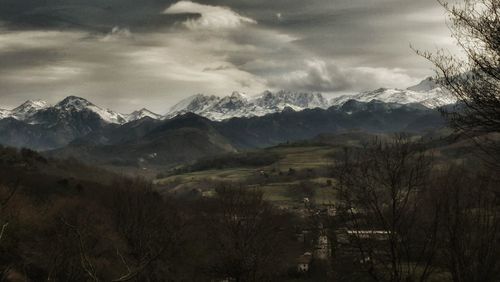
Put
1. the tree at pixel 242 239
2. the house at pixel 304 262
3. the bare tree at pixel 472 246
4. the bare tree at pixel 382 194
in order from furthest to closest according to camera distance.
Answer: the house at pixel 304 262 < the tree at pixel 242 239 < the bare tree at pixel 382 194 < the bare tree at pixel 472 246

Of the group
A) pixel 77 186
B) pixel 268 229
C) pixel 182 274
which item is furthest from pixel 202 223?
pixel 77 186

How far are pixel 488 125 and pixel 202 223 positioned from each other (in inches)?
2993

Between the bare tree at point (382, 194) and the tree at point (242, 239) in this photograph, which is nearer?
the bare tree at point (382, 194)

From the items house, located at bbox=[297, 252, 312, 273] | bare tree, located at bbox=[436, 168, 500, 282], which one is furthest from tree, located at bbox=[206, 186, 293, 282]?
bare tree, located at bbox=[436, 168, 500, 282]

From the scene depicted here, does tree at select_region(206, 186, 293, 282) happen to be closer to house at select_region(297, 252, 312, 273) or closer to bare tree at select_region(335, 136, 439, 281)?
house at select_region(297, 252, 312, 273)

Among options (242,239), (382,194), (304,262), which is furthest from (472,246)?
(304,262)

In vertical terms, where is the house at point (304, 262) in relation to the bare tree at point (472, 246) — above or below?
below

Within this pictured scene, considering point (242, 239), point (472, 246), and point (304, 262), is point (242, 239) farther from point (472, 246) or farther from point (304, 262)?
point (472, 246)

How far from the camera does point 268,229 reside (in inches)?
2650

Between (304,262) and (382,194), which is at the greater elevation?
(382,194)

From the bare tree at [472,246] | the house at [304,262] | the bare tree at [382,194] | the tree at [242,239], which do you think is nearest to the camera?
the bare tree at [472,246]

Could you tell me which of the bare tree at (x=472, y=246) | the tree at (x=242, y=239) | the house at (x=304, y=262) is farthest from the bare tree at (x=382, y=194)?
the house at (x=304, y=262)

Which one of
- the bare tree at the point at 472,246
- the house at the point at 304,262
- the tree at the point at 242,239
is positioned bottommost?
the house at the point at 304,262

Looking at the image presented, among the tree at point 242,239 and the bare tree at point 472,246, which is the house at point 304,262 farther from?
the bare tree at point 472,246
